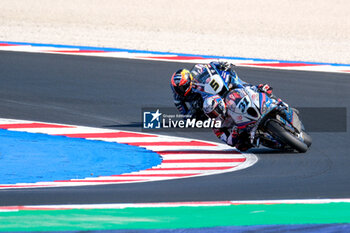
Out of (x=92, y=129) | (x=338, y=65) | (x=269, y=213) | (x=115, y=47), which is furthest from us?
(x=115, y=47)

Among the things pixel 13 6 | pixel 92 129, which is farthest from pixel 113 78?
pixel 13 6

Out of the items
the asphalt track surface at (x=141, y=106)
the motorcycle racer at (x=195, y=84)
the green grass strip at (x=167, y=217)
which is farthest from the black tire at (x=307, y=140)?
the green grass strip at (x=167, y=217)

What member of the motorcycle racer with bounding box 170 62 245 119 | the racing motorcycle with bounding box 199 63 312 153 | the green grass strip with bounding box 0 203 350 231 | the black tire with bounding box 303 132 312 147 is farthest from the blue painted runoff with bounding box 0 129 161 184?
the green grass strip with bounding box 0 203 350 231

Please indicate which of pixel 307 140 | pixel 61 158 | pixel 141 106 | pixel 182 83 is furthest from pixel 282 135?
pixel 141 106

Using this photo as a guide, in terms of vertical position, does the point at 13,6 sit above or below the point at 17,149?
above

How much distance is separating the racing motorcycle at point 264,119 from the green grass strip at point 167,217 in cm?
396

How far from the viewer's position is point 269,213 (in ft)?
21.5

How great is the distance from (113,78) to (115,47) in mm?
3252

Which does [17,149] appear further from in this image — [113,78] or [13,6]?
[13,6]

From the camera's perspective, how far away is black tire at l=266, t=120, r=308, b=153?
1070cm

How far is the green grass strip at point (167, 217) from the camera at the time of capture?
6062 mm

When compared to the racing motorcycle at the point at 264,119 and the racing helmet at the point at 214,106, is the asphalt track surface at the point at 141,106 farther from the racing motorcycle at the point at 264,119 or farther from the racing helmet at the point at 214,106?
the racing helmet at the point at 214,106

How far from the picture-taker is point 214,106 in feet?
35.0

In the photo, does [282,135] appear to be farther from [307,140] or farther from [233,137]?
[233,137]
